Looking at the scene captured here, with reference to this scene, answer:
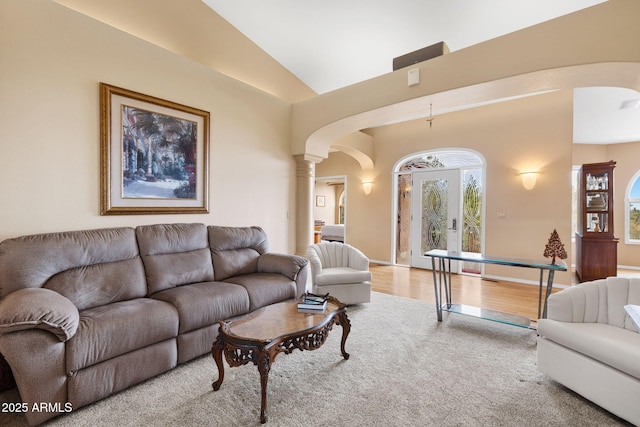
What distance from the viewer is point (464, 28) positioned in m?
3.24

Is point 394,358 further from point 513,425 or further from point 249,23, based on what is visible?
point 249,23

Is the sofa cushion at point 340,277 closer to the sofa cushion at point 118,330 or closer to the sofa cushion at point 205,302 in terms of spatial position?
the sofa cushion at point 205,302

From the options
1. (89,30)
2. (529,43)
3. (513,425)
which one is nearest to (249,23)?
(89,30)

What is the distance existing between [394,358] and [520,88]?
2937 mm

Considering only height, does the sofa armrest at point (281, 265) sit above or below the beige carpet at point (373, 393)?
above

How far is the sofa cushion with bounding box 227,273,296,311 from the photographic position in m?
2.72

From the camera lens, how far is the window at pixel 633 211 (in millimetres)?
6172

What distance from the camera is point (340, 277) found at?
3510 mm

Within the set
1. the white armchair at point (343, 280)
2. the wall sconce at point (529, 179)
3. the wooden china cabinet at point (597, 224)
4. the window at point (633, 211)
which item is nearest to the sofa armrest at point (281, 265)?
the white armchair at point (343, 280)

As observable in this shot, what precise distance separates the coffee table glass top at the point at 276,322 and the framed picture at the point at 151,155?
1737 mm

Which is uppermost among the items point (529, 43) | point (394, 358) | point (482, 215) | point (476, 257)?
point (529, 43)

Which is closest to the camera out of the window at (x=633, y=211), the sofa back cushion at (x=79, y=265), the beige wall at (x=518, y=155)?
the sofa back cushion at (x=79, y=265)

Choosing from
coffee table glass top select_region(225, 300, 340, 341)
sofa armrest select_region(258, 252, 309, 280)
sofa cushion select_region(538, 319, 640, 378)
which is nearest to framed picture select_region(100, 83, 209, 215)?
sofa armrest select_region(258, 252, 309, 280)

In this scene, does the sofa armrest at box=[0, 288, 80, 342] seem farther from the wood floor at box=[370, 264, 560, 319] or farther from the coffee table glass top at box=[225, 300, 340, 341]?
the wood floor at box=[370, 264, 560, 319]
